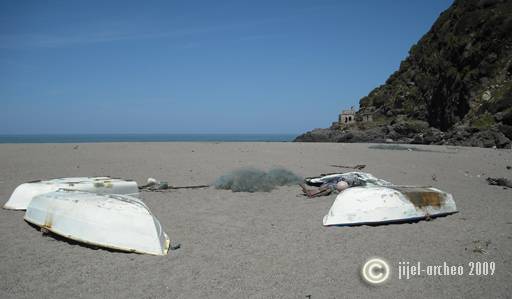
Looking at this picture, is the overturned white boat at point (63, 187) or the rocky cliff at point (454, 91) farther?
the rocky cliff at point (454, 91)

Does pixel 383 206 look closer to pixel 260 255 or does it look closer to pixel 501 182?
pixel 260 255

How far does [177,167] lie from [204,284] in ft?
28.4

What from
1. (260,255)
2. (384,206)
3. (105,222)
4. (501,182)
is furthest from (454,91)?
(105,222)

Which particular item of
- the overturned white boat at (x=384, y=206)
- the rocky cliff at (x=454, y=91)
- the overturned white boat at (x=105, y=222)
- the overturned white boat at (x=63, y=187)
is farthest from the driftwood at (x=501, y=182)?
the rocky cliff at (x=454, y=91)

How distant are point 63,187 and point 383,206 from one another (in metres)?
5.11

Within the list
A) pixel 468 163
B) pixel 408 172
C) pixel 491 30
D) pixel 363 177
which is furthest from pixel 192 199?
pixel 491 30

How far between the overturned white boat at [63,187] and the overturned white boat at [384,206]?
3808mm

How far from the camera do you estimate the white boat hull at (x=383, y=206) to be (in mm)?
5023

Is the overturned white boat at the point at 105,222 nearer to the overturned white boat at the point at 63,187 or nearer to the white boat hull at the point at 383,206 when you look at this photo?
the overturned white boat at the point at 63,187

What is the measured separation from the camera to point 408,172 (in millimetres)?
10656

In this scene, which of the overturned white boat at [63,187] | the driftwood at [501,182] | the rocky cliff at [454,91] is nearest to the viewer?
the overturned white boat at [63,187]

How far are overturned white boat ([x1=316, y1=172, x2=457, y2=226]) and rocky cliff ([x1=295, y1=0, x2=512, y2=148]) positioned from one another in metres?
19.7

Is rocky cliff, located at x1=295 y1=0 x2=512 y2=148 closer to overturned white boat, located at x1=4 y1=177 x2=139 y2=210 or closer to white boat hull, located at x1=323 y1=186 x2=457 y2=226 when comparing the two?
white boat hull, located at x1=323 y1=186 x2=457 y2=226

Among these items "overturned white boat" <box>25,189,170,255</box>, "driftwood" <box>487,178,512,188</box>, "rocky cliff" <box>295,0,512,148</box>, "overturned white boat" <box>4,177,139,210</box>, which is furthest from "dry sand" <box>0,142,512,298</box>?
"rocky cliff" <box>295,0,512,148</box>
